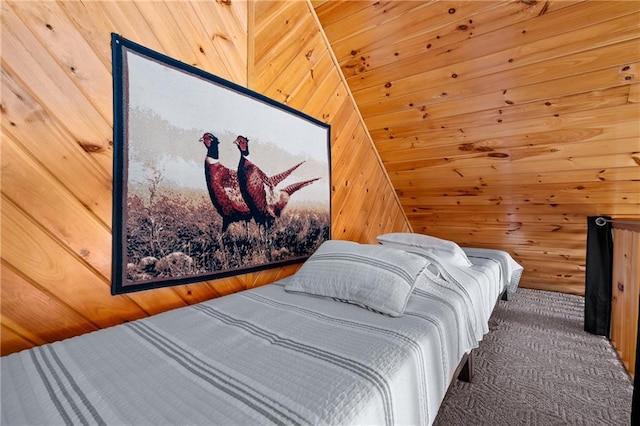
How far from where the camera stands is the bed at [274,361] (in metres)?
0.62

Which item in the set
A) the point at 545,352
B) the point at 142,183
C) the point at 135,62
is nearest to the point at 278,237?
the point at 142,183

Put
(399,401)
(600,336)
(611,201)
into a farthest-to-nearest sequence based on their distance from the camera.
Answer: (611,201), (600,336), (399,401)

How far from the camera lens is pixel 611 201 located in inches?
89.0

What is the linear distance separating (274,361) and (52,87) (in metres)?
1.18

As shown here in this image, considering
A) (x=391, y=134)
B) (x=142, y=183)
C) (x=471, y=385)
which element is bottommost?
(x=471, y=385)

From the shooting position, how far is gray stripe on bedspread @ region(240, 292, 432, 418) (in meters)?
0.89

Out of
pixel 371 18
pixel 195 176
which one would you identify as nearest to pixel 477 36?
pixel 371 18

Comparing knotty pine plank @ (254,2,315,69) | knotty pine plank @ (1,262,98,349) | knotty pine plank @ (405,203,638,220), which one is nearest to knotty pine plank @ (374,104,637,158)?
knotty pine plank @ (405,203,638,220)

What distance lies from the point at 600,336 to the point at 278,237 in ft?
7.65

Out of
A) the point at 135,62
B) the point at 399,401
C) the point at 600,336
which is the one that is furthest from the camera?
the point at 600,336

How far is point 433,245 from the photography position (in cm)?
211

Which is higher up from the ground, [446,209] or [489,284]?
[446,209]

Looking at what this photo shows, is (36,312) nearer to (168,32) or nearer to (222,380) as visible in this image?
(222,380)

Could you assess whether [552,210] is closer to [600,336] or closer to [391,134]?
[600,336]
